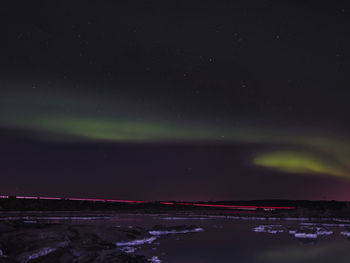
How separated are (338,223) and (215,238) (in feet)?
58.0

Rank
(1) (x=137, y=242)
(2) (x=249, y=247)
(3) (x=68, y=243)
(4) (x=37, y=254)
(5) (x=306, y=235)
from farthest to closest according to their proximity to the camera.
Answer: (5) (x=306, y=235) → (2) (x=249, y=247) → (1) (x=137, y=242) → (3) (x=68, y=243) → (4) (x=37, y=254)

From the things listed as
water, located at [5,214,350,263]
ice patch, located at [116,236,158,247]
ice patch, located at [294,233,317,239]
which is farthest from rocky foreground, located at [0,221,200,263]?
ice patch, located at [294,233,317,239]

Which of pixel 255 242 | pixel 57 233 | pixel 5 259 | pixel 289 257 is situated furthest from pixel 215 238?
pixel 5 259

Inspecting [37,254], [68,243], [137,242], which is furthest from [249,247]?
[37,254]

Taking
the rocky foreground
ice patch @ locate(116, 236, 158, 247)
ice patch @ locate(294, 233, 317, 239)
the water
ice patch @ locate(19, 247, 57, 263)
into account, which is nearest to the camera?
ice patch @ locate(19, 247, 57, 263)

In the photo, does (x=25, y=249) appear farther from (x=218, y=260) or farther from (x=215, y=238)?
(x=215, y=238)

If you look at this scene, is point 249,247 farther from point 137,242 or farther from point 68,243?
point 68,243

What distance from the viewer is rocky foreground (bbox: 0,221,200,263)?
15.3 meters

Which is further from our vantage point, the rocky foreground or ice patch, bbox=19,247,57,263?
the rocky foreground

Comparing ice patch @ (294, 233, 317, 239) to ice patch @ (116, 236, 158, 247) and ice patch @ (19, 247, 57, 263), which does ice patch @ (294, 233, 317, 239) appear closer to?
ice patch @ (116, 236, 158, 247)

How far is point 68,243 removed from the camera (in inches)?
708

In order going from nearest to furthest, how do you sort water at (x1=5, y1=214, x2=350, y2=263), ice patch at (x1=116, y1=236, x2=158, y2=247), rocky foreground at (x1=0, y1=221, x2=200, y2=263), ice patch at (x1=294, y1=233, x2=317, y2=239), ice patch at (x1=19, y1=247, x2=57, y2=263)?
1. ice patch at (x1=19, y1=247, x2=57, y2=263)
2. rocky foreground at (x1=0, y1=221, x2=200, y2=263)
3. water at (x1=5, y1=214, x2=350, y2=263)
4. ice patch at (x1=116, y1=236, x2=158, y2=247)
5. ice patch at (x1=294, y1=233, x2=317, y2=239)

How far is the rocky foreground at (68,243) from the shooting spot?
50.3ft

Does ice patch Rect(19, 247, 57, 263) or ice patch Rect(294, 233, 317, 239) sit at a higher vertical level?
ice patch Rect(19, 247, 57, 263)
